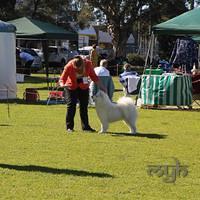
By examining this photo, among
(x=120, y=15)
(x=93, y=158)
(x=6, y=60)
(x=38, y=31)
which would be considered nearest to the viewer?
(x=93, y=158)

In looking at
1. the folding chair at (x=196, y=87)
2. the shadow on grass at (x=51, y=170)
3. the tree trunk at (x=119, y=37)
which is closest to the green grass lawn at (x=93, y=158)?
the shadow on grass at (x=51, y=170)

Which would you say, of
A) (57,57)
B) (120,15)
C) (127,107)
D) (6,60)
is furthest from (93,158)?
(120,15)

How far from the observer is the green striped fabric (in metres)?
17.0

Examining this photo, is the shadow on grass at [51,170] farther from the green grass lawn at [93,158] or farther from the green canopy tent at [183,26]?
the green canopy tent at [183,26]

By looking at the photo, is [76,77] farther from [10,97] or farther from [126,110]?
[10,97]

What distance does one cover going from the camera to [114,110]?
11680mm

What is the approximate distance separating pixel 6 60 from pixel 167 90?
5826 millimetres

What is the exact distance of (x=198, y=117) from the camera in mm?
15461

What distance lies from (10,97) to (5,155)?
35.5 feet

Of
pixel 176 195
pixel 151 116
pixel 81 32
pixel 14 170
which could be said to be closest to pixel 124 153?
pixel 14 170

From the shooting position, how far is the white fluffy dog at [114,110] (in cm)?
1163

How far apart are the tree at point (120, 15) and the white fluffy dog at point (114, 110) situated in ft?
142

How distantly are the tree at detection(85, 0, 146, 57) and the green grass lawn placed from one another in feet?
136

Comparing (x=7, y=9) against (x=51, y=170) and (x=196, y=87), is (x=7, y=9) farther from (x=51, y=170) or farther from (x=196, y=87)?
(x=51, y=170)
